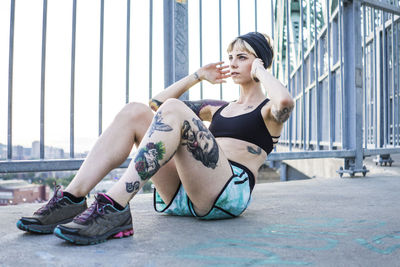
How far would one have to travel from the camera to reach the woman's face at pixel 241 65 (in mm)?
1877

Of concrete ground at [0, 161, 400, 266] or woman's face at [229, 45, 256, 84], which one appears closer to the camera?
concrete ground at [0, 161, 400, 266]

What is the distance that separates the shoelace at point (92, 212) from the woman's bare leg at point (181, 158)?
6 cm

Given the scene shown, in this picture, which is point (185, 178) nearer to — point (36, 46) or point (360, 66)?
point (36, 46)

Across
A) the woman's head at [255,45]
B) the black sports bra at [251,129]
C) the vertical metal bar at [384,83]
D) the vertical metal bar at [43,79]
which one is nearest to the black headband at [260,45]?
the woman's head at [255,45]

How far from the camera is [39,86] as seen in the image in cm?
226

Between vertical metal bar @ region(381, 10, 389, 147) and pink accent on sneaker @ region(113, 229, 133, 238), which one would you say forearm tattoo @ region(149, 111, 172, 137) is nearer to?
pink accent on sneaker @ region(113, 229, 133, 238)

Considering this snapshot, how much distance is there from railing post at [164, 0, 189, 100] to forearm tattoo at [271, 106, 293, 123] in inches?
43.9

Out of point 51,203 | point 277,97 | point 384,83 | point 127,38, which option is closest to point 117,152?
point 51,203

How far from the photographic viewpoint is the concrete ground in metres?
1.06

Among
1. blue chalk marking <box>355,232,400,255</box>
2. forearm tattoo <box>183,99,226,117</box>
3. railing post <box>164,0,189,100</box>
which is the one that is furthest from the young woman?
railing post <box>164,0,189,100</box>

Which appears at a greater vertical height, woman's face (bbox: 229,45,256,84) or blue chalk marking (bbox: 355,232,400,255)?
woman's face (bbox: 229,45,256,84)

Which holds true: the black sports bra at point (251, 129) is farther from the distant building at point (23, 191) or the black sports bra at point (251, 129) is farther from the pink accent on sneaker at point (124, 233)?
the distant building at point (23, 191)

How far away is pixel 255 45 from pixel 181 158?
31.7 inches

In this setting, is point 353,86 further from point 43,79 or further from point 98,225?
point 98,225
